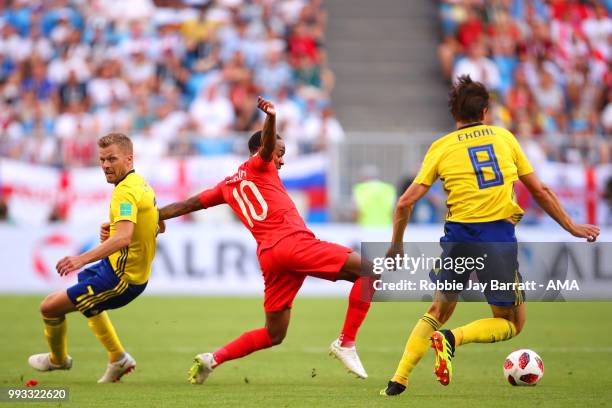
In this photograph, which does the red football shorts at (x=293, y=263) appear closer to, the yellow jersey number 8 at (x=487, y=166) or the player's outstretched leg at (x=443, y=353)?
the player's outstretched leg at (x=443, y=353)

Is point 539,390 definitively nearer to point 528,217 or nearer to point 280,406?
point 280,406

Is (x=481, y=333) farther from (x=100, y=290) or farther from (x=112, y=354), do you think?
(x=112, y=354)

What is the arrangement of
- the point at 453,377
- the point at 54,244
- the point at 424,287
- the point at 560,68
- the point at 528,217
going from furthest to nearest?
the point at 560,68 → the point at 528,217 → the point at 54,244 → the point at 453,377 → the point at 424,287

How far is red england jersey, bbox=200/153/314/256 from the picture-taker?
30.7 feet

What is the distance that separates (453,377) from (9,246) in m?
11.9

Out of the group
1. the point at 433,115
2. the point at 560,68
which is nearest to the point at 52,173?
the point at 433,115

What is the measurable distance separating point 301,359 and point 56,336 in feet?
9.65

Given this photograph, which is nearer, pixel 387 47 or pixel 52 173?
pixel 52 173

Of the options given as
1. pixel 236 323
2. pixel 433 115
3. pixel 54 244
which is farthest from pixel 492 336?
pixel 433 115

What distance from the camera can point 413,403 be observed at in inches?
319

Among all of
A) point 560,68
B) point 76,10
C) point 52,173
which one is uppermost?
point 76,10

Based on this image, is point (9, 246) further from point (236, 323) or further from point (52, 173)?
point (236, 323)

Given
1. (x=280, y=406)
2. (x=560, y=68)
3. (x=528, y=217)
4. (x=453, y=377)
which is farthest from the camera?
(x=560, y=68)

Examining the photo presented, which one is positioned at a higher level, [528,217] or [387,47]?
[387,47]
